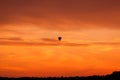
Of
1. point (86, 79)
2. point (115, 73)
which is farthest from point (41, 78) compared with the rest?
point (115, 73)

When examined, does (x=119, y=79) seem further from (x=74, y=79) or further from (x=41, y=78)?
(x=41, y=78)

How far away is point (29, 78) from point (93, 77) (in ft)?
50.0

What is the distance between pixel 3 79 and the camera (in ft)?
349

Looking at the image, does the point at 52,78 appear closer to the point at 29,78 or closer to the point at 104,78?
the point at 29,78

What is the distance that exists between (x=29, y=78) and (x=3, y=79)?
6164 mm

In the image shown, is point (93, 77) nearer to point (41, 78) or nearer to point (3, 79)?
point (41, 78)

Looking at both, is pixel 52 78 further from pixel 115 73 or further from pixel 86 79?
pixel 115 73

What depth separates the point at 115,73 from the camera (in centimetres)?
10856

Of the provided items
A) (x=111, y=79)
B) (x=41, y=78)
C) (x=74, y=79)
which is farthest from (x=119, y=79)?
(x=41, y=78)

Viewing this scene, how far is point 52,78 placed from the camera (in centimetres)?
10575

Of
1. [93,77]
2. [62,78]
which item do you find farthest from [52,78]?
[93,77]

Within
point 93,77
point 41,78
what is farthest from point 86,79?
point 41,78

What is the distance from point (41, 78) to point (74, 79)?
812 cm

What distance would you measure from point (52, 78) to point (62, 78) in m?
2.36
